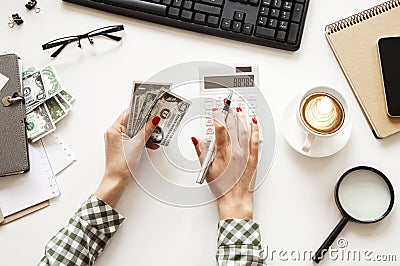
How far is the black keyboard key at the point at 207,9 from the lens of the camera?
1133 mm

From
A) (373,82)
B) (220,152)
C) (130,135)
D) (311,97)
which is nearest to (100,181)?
(130,135)

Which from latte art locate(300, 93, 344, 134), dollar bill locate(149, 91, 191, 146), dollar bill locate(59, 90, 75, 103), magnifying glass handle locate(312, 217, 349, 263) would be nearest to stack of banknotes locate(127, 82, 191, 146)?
dollar bill locate(149, 91, 191, 146)

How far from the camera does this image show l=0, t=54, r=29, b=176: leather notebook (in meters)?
1.09

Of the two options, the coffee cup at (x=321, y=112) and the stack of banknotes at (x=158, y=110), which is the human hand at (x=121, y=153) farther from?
the coffee cup at (x=321, y=112)

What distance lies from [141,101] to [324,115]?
1.09 ft

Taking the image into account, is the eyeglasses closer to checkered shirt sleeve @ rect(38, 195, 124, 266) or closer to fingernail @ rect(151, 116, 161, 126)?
fingernail @ rect(151, 116, 161, 126)

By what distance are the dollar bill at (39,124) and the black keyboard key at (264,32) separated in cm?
42

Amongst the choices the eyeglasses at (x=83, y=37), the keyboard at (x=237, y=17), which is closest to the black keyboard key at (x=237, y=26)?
the keyboard at (x=237, y=17)

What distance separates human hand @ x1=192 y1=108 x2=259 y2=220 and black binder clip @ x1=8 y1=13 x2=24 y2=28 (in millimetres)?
426

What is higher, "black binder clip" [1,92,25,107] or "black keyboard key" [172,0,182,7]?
"black keyboard key" [172,0,182,7]

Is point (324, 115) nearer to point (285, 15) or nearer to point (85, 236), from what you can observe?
point (285, 15)

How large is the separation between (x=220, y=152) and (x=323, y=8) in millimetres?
349

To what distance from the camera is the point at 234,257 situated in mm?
1002

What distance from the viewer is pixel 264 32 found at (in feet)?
3.67
